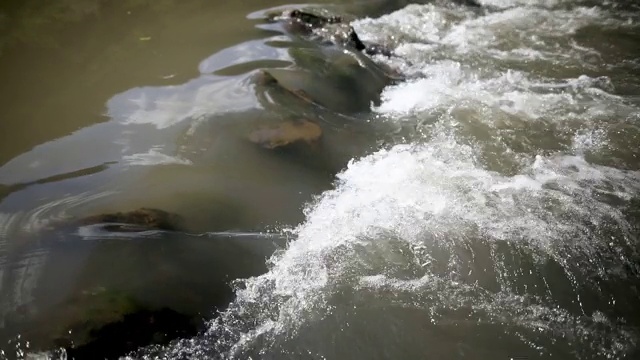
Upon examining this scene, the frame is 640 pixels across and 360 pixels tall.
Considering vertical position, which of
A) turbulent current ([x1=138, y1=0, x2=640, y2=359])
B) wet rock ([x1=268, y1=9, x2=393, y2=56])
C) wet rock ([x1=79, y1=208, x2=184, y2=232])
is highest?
wet rock ([x1=268, y1=9, x2=393, y2=56])

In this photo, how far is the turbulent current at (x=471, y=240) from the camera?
270cm

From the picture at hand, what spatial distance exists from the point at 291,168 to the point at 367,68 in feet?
5.73

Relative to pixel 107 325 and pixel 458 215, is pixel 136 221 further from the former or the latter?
pixel 458 215

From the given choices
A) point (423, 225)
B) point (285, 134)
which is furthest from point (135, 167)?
point (423, 225)

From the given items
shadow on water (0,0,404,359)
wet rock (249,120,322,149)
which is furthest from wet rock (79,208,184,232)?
wet rock (249,120,322,149)

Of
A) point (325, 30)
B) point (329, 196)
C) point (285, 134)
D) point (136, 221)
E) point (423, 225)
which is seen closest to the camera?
point (136, 221)

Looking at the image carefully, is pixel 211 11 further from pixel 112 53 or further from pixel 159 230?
pixel 159 230

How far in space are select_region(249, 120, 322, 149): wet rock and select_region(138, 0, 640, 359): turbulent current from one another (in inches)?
14.9

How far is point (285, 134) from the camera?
3869 millimetres

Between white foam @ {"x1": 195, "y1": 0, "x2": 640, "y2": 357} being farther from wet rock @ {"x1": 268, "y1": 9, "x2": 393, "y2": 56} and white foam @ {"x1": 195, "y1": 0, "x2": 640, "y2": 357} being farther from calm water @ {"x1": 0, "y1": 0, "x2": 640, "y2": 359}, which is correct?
wet rock @ {"x1": 268, "y1": 9, "x2": 393, "y2": 56}

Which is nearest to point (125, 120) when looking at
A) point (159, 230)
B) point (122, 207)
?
point (122, 207)

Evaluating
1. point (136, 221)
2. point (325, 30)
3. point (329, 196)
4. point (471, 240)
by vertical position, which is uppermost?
point (325, 30)

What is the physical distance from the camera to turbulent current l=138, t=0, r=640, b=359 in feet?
8.84

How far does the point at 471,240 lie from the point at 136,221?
1.99 metres
